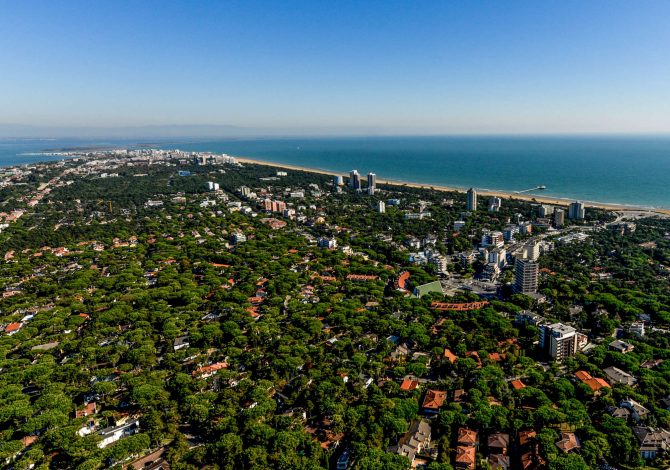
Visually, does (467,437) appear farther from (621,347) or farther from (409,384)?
(621,347)

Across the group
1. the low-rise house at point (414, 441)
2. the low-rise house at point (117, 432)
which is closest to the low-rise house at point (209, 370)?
the low-rise house at point (117, 432)

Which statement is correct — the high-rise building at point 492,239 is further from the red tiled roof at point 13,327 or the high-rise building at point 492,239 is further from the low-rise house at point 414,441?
the red tiled roof at point 13,327

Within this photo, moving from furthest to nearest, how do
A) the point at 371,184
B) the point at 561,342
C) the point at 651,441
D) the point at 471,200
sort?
the point at 371,184 → the point at 471,200 → the point at 561,342 → the point at 651,441

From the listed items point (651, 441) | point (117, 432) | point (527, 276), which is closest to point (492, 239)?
point (527, 276)

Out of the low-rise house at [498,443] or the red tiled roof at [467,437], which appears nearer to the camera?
the low-rise house at [498,443]

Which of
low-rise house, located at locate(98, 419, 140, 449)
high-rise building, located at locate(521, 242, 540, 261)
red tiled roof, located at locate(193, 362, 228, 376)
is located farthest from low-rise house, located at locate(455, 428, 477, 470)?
high-rise building, located at locate(521, 242, 540, 261)
